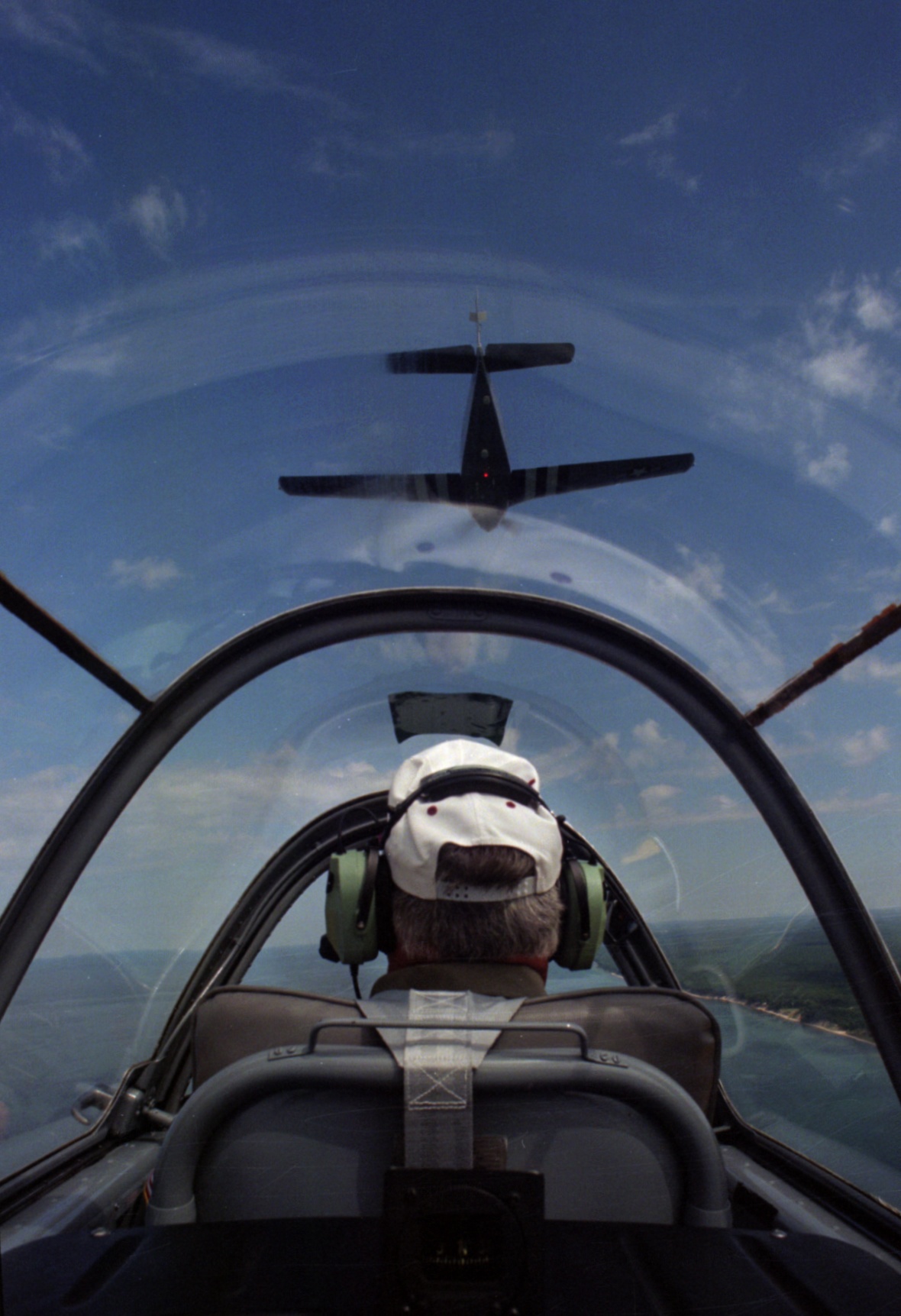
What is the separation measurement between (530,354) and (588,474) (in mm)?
493

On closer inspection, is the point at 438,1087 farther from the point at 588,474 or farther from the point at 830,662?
the point at 588,474

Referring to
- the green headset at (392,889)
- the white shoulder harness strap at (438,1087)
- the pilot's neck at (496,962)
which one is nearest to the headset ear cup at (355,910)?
the green headset at (392,889)

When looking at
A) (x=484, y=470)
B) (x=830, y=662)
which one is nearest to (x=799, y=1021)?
(x=830, y=662)

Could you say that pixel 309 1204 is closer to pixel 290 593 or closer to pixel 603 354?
pixel 603 354

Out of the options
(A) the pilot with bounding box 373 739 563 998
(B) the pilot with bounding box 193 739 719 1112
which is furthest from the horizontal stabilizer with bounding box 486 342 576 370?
(A) the pilot with bounding box 373 739 563 998

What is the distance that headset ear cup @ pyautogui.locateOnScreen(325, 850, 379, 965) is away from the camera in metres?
1.69

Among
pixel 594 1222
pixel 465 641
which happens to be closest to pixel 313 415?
pixel 465 641

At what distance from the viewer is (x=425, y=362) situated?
6.13 ft

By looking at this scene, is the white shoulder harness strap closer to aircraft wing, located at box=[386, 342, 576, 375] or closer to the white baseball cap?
the white baseball cap

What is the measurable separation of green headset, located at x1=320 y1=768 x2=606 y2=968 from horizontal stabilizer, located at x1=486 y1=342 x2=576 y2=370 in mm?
1004

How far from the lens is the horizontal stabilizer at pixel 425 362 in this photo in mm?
1849

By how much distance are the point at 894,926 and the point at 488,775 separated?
106 cm

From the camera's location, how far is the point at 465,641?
3.06 meters

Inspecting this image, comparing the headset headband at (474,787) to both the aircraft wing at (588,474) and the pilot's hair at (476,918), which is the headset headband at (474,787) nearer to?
the pilot's hair at (476,918)
